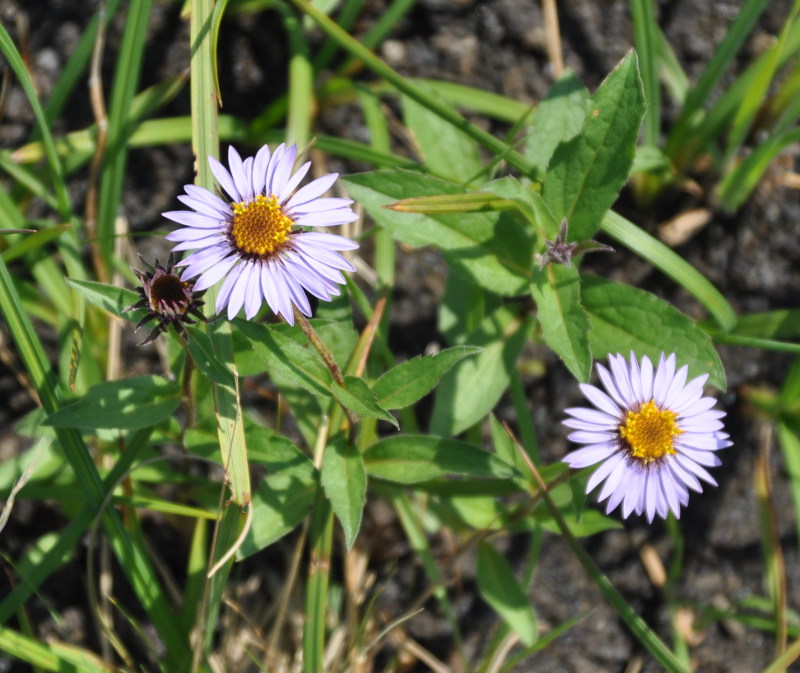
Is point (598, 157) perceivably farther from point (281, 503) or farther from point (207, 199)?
point (281, 503)

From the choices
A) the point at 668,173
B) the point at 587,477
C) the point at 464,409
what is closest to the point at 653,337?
the point at 587,477

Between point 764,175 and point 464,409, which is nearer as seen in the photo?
point 464,409

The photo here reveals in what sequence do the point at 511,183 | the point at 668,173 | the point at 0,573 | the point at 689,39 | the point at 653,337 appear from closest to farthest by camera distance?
the point at 511,183
the point at 653,337
the point at 0,573
the point at 668,173
the point at 689,39

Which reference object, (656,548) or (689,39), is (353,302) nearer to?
(656,548)

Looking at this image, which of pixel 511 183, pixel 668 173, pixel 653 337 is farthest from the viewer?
pixel 668 173

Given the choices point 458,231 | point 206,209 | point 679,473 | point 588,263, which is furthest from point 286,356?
point 588,263

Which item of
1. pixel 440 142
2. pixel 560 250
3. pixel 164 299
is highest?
pixel 440 142

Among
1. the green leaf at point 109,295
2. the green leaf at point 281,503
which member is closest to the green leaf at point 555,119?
the green leaf at point 281,503
